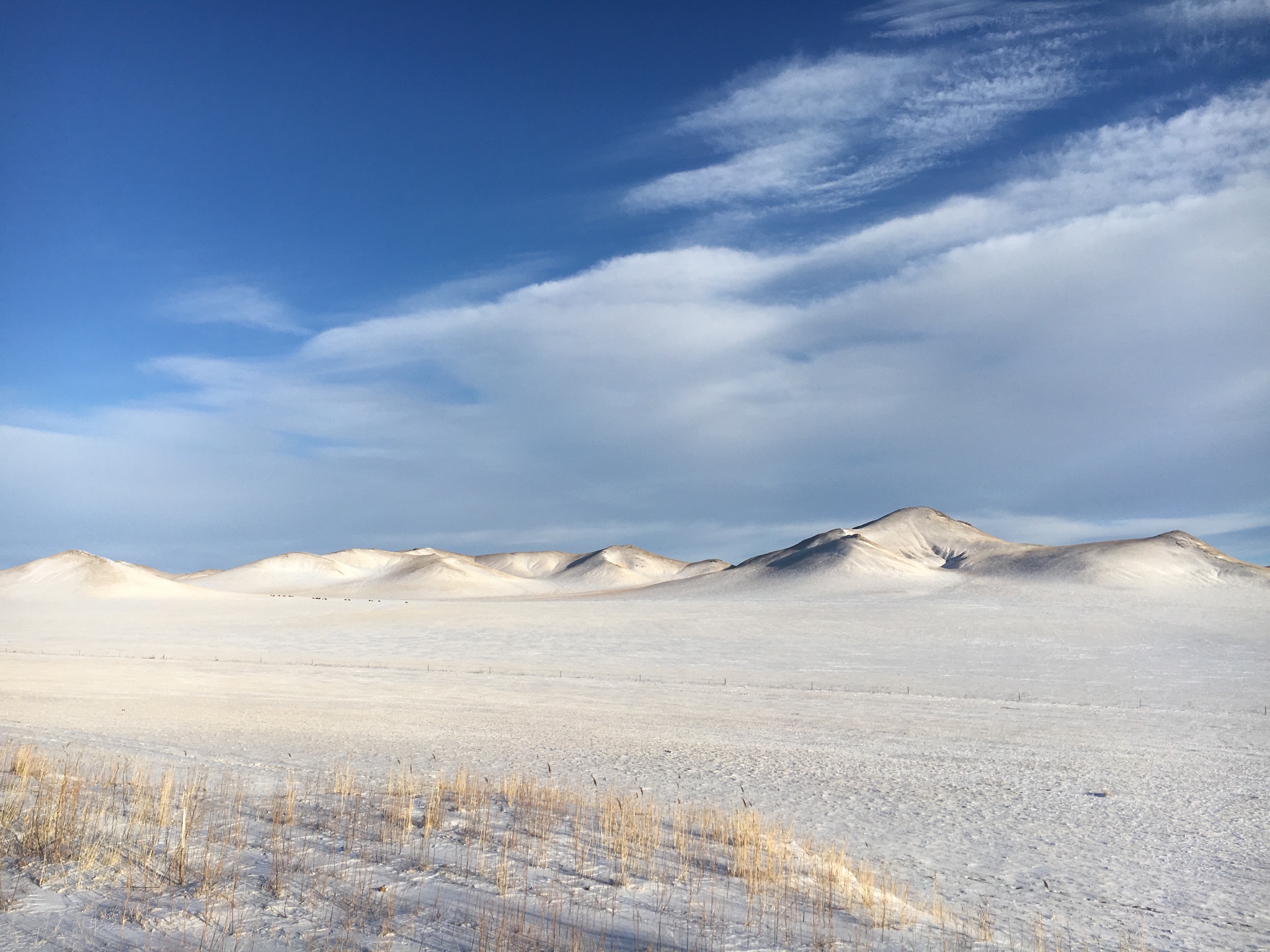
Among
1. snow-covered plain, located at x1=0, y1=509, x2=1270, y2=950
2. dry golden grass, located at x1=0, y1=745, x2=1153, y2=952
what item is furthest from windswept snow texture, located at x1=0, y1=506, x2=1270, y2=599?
dry golden grass, located at x1=0, y1=745, x2=1153, y2=952

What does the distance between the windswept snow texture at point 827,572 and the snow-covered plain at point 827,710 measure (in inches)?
462

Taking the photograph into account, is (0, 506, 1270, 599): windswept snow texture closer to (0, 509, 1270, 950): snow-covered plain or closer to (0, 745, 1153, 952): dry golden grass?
(0, 509, 1270, 950): snow-covered plain

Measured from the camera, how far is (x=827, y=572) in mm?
77938

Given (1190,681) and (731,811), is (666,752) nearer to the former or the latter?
(731,811)

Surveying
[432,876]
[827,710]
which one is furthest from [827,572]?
[432,876]

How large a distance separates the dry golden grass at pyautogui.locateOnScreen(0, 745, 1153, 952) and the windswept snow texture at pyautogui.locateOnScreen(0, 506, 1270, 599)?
52.4 m

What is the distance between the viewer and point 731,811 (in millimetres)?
10070

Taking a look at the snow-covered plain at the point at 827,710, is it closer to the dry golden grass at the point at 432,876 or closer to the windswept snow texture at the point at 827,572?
the dry golden grass at the point at 432,876

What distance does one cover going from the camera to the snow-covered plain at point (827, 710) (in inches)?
362

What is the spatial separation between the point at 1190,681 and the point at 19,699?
98.7 ft

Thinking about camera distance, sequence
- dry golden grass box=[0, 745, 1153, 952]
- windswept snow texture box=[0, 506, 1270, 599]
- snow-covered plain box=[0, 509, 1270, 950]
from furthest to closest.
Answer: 1. windswept snow texture box=[0, 506, 1270, 599]
2. snow-covered plain box=[0, 509, 1270, 950]
3. dry golden grass box=[0, 745, 1153, 952]

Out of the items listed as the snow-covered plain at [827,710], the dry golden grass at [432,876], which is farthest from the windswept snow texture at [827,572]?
the dry golden grass at [432,876]

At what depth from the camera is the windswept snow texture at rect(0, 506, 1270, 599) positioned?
71.8m

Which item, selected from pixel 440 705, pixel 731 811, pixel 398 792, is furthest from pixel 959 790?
pixel 440 705
